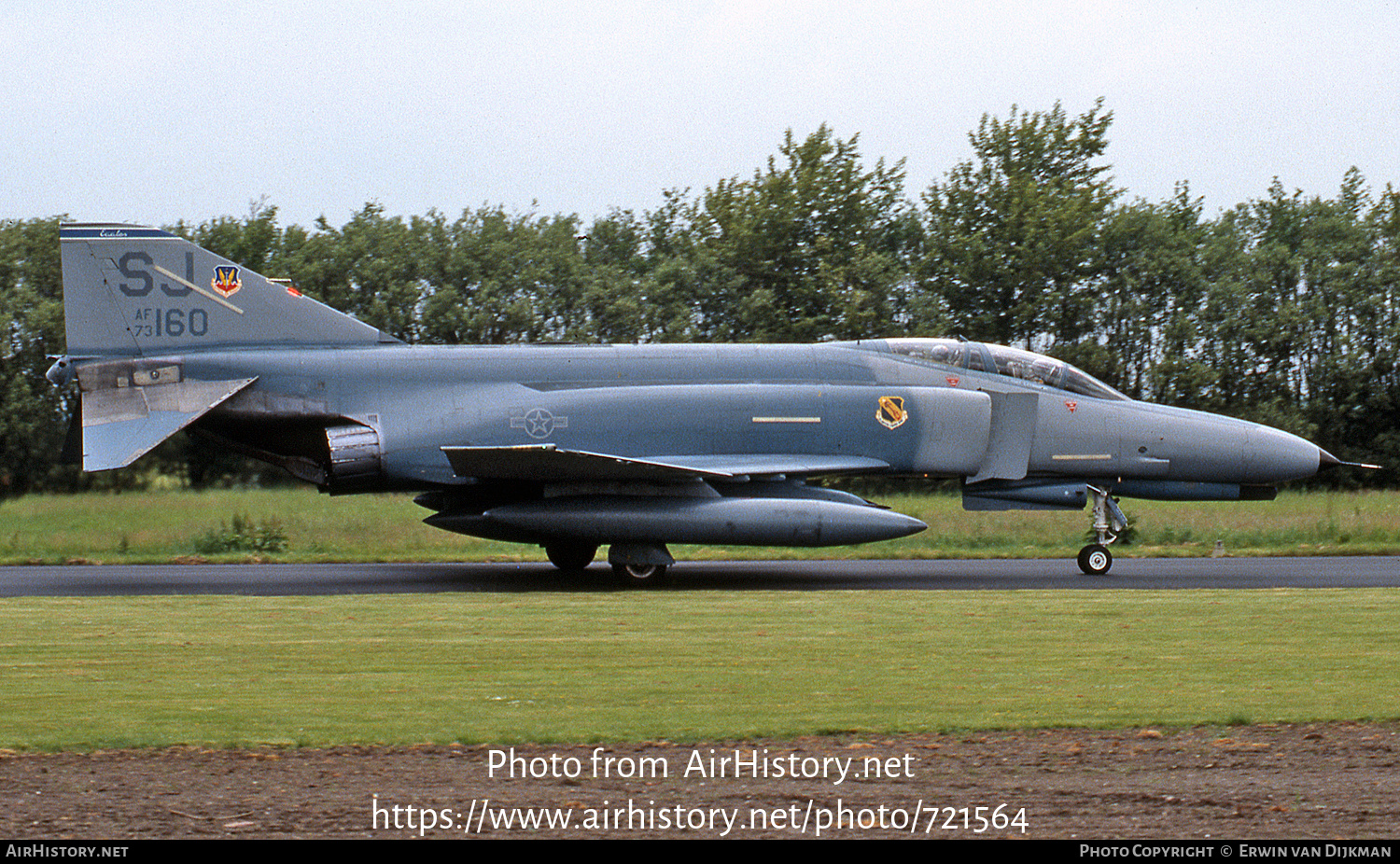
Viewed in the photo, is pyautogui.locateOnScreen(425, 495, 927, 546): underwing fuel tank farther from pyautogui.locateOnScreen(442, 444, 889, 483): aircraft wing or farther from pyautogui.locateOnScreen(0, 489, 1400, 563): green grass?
pyautogui.locateOnScreen(0, 489, 1400, 563): green grass

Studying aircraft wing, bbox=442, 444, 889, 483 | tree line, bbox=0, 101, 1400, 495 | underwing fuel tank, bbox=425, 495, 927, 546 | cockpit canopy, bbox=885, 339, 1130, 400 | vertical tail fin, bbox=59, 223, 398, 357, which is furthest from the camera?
tree line, bbox=0, 101, 1400, 495

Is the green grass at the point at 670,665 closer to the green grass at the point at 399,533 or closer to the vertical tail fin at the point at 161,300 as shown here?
the vertical tail fin at the point at 161,300

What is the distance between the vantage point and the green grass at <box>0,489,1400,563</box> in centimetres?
2208

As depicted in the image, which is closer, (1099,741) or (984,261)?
(1099,741)

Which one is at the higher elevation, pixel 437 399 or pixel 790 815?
pixel 437 399

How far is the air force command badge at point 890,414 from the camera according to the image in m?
18.5

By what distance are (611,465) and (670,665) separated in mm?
7007

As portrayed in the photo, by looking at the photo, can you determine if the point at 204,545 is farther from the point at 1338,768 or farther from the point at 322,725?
the point at 1338,768

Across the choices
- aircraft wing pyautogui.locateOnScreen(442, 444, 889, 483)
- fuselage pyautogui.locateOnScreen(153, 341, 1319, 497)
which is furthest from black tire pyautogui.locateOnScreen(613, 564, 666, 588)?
fuselage pyautogui.locateOnScreen(153, 341, 1319, 497)

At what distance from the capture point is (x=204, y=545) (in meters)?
22.6

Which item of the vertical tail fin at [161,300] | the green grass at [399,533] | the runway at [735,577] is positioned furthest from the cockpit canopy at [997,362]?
the vertical tail fin at [161,300]

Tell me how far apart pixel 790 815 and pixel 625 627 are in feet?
22.1

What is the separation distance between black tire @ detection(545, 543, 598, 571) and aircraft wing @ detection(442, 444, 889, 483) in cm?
203
